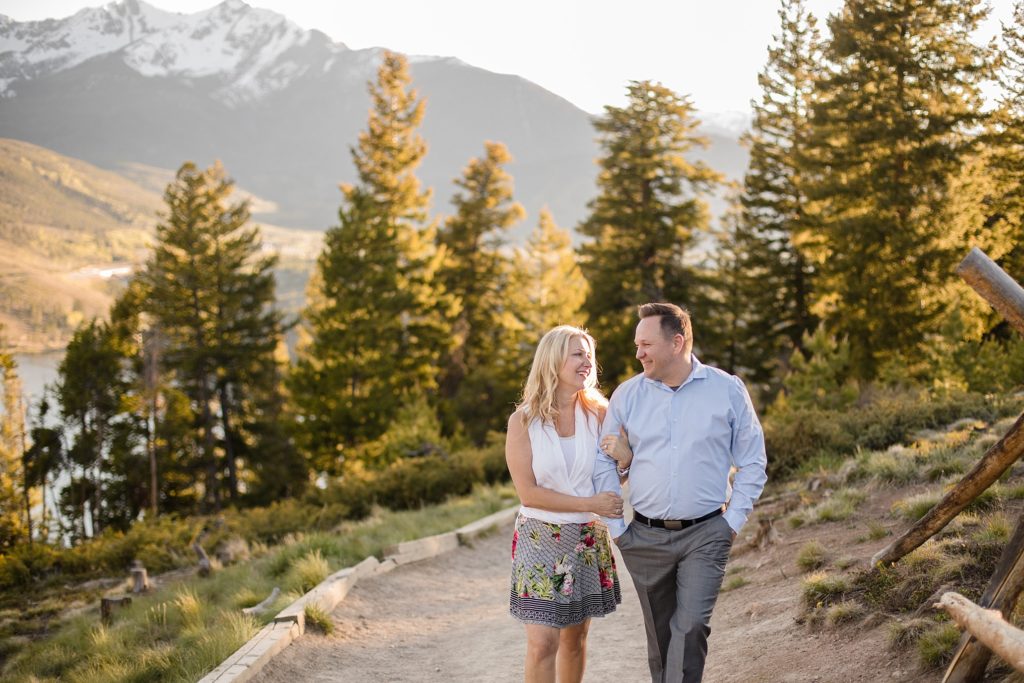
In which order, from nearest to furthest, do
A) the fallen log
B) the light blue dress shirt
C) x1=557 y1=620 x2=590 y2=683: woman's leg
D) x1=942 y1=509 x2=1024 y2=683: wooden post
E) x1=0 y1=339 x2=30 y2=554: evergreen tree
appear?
x1=942 y1=509 x2=1024 y2=683: wooden post → the light blue dress shirt → x1=557 y1=620 x2=590 y2=683: woman's leg → the fallen log → x1=0 y1=339 x2=30 y2=554: evergreen tree

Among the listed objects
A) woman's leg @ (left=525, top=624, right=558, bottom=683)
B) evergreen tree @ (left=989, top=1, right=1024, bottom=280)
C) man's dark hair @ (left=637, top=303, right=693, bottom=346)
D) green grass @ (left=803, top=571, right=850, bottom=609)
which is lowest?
green grass @ (left=803, top=571, right=850, bottom=609)

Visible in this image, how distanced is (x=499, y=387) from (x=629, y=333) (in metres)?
5.41

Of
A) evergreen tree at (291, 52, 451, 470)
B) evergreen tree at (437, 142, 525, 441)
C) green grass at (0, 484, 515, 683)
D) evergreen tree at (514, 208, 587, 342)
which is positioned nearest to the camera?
green grass at (0, 484, 515, 683)

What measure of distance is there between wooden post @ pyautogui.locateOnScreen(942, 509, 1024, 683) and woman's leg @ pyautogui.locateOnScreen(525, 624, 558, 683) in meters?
1.80

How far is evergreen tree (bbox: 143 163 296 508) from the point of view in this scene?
31656 millimetres

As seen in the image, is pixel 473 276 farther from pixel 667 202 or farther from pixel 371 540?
pixel 371 540

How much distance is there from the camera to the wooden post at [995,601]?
355 cm

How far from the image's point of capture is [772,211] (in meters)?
29.6

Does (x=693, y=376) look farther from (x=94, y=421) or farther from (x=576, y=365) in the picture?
(x=94, y=421)

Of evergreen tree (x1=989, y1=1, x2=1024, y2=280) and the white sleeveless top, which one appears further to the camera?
evergreen tree (x1=989, y1=1, x2=1024, y2=280)

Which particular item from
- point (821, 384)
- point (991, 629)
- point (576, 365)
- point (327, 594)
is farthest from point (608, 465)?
point (821, 384)

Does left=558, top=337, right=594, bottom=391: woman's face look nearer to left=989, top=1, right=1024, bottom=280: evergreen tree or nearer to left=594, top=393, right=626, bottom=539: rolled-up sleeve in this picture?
left=594, top=393, right=626, bottom=539: rolled-up sleeve

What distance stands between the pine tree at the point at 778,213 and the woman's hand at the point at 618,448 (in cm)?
2508

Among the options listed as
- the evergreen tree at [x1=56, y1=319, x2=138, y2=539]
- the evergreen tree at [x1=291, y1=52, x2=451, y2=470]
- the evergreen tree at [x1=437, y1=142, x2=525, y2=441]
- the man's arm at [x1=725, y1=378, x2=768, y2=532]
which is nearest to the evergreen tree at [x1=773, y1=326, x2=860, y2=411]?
the man's arm at [x1=725, y1=378, x2=768, y2=532]
